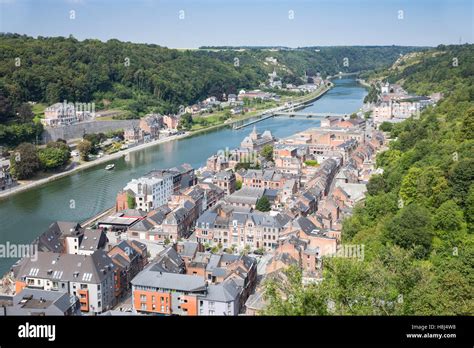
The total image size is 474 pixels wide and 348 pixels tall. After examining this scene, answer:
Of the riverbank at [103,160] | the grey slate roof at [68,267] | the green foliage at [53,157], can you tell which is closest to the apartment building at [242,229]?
the grey slate roof at [68,267]

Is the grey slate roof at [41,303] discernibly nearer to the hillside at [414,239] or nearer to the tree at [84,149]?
the hillside at [414,239]

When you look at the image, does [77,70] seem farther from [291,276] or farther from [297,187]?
[291,276]

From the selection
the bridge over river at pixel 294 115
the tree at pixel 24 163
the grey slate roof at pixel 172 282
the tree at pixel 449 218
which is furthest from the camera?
the bridge over river at pixel 294 115

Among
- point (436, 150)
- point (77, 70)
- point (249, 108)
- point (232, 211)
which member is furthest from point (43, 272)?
point (249, 108)

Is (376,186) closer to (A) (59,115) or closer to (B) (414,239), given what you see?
(B) (414,239)

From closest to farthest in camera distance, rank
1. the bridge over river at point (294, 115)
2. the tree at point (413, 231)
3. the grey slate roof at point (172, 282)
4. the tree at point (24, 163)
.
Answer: the grey slate roof at point (172, 282)
the tree at point (413, 231)
the tree at point (24, 163)
the bridge over river at point (294, 115)

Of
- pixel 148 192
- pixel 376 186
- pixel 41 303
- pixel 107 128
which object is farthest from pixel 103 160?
pixel 41 303

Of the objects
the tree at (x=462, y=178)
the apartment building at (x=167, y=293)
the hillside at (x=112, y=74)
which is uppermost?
the hillside at (x=112, y=74)
